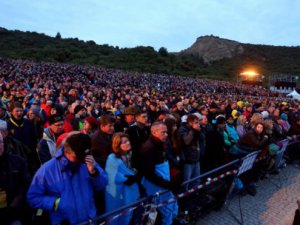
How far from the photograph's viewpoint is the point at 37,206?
2.61 meters

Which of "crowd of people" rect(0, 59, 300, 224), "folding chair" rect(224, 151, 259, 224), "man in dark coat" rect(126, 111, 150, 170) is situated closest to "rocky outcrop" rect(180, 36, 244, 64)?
"folding chair" rect(224, 151, 259, 224)

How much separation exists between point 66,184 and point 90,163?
0.97 ft

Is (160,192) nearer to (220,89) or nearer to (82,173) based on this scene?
(82,173)

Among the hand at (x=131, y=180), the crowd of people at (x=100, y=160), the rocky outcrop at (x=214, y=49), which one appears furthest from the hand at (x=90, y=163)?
the rocky outcrop at (x=214, y=49)

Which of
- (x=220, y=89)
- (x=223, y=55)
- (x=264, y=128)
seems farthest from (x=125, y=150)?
(x=223, y=55)

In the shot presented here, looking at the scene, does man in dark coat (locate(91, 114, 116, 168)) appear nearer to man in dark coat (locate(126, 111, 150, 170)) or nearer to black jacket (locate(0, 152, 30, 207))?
man in dark coat (locate(126, 111, 150, 170))

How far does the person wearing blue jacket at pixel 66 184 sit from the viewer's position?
2.60m

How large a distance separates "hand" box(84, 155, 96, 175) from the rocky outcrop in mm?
95592

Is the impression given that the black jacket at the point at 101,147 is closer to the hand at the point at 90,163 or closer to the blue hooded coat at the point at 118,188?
the blue hooded coat at the point at 118,188

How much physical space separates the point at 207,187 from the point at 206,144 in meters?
0.86

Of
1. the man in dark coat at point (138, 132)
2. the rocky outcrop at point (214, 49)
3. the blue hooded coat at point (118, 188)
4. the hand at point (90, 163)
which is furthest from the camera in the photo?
the rocky outcrop at point (214, 49)

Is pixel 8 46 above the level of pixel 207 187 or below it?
above

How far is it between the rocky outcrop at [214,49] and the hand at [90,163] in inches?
3763

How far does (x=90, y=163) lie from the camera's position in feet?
8.88
